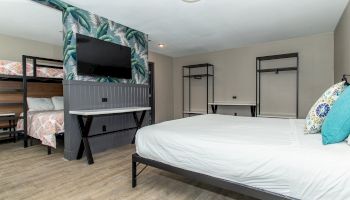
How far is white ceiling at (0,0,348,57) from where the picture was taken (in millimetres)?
2779

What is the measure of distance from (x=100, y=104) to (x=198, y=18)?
219 cm

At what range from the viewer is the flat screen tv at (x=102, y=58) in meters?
2.91

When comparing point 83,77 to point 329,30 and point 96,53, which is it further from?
point 329,30

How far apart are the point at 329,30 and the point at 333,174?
4.18 m

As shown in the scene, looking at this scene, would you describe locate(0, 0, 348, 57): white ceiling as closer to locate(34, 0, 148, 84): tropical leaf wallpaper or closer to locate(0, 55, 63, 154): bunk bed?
locate(34, 0, 148, 84): tropical leaf wallpaper

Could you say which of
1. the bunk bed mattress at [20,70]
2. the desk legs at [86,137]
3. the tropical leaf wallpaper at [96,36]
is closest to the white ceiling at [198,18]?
the tropical leaf wallpaper at [96,36]

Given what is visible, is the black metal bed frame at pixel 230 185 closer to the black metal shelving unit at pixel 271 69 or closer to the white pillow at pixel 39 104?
the white pillow at pixel 39 104

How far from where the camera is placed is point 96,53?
3100 mm

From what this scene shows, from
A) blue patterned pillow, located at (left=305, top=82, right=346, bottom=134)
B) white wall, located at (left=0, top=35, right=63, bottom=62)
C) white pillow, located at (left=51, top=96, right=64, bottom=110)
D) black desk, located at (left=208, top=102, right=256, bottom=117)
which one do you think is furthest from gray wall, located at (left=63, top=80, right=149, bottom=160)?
blue patterned pillow, located at (left=305, top=82, right=346, bottom=134)

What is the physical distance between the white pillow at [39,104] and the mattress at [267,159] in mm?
3396

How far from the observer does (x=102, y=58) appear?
3176 millimetres

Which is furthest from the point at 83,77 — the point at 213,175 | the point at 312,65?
the point at 312,65

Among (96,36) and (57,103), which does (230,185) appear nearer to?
(96,36)

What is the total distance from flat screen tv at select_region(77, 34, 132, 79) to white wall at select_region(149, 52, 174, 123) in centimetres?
220
